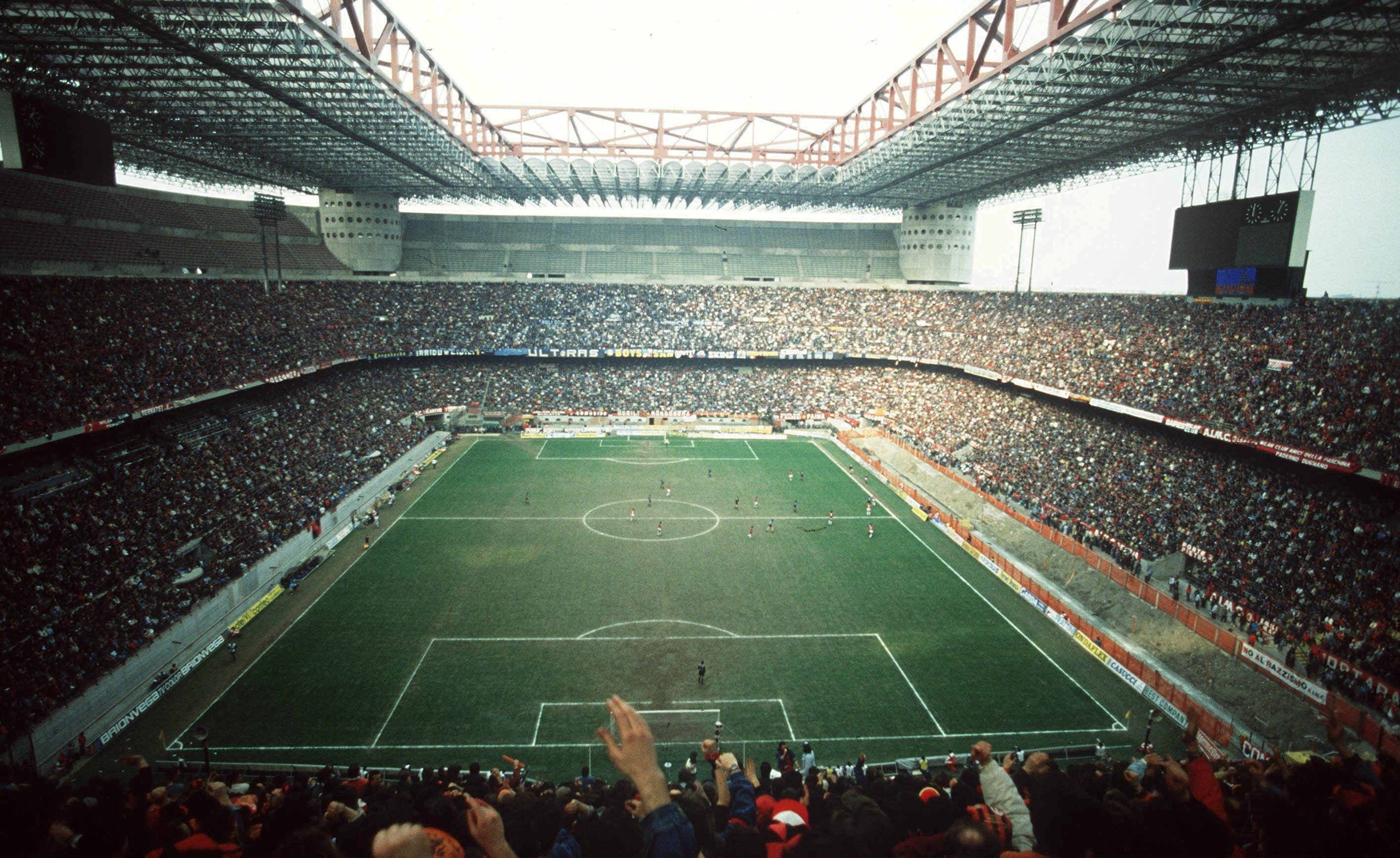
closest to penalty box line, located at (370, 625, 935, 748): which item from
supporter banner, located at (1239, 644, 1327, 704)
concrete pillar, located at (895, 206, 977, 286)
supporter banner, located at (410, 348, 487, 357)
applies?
supporter banner, located at (1239, 644, 1327, 704)

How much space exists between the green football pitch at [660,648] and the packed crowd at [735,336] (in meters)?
13.4

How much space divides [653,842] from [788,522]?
3481 centimetres

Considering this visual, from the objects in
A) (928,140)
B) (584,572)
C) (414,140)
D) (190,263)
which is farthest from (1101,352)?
(190,263)

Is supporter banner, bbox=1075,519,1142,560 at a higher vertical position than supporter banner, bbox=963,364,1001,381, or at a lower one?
lower

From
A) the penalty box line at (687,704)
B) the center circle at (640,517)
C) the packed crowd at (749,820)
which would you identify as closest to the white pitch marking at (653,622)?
the penalty box line at (687,704)

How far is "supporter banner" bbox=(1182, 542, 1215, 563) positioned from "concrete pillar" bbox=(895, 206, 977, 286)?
50.2m

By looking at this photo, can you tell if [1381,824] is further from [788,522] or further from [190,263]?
[190,263]

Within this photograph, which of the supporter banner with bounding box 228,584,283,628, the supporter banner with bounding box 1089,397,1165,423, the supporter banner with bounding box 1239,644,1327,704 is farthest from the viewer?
the supporter banner with bounding box 1089,397,1165,423

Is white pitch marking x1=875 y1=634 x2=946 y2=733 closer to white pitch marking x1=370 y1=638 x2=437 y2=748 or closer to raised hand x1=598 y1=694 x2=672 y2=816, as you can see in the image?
white pitch marking x1=370 y1=638 x2=437 y2=748

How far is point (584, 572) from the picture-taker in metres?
31.2

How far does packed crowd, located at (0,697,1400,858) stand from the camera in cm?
411

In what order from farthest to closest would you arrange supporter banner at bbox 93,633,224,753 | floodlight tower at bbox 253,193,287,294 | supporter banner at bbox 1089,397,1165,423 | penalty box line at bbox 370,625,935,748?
floodlight tower at bbox 253,193,287,294
supporter banner at bbox 1089,397,1165,423
penalty box line at bbox 370,625,935,748
supporter banner at bbox 93,633,224,753

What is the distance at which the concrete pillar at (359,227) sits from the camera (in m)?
68.8

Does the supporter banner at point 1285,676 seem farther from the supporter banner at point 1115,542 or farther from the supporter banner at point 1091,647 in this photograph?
the supporter banner at point 1115,542
